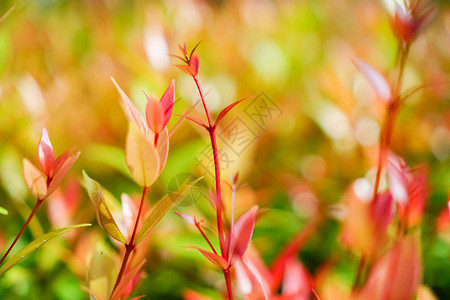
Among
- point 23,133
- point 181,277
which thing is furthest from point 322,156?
point 23,133

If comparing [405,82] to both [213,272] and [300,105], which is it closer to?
[300,105]

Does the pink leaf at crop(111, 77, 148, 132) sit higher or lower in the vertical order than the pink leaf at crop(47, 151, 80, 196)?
higher

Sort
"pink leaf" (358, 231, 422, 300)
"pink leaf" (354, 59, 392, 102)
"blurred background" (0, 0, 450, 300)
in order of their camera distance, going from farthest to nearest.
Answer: "blurred background" (0, 0, 450, 300), "pink leaf" (354, 59, 392, 102), "pink leaf" (358, 231, 422, 300)

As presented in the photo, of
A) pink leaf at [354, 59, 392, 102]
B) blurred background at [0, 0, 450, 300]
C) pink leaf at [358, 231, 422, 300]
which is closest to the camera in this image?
pink leaf at [358, 231, 422, 300]

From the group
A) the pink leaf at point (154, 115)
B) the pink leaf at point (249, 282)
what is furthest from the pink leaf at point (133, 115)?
the pink leaf at point (249, 282)

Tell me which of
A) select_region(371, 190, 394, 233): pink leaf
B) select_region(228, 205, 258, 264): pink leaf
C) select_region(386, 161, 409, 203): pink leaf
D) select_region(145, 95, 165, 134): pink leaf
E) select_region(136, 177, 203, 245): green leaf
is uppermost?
select_region(145, 95, 165, 134): pink leaf

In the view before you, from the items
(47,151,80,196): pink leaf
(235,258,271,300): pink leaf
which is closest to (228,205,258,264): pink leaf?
(235,258,271,300): pink leaf

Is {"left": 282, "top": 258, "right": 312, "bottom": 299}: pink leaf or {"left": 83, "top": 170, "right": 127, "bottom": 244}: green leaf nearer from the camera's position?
{"left": 83, "top": 170, "right": 127, "bottom": 244}: green leaf

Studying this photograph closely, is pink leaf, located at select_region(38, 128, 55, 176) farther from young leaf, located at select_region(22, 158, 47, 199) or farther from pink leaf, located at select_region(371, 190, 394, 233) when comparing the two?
pink leaf, located at select_region(371, 190, 394, 233)
